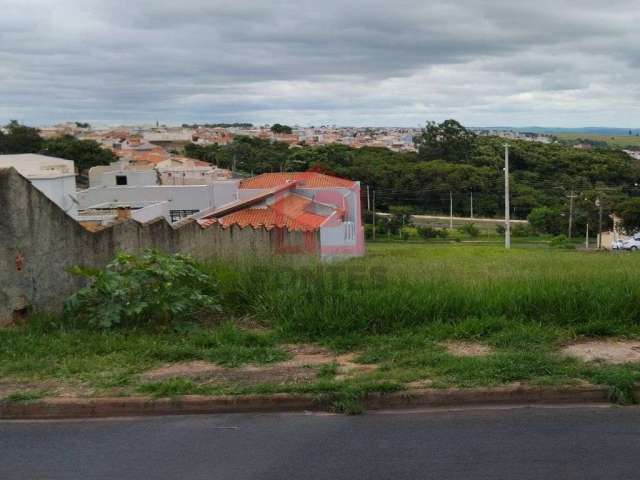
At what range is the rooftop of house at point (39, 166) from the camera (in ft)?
110

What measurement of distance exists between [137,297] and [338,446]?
3372 mm

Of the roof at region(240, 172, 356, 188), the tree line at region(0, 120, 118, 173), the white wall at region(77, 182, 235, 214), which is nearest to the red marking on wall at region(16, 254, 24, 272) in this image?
the white wall at region(77, 182, 235, 214)

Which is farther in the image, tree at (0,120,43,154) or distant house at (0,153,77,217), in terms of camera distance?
tree at (0,120,43,154)

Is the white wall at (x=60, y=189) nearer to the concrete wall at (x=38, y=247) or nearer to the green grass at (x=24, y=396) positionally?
the concrete wall at (x=38, y=247)

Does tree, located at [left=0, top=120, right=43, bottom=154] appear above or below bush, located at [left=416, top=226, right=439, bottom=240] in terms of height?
above

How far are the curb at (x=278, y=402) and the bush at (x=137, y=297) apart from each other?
1.79 meters

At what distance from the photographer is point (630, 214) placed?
194 feet

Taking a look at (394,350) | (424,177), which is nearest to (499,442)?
(394,350)

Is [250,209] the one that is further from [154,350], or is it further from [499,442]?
[499,442]

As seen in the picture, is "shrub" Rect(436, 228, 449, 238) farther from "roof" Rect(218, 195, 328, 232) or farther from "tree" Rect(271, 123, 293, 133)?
"tree" Rect(271, 123, 293, 133)

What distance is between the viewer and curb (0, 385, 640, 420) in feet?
17.4

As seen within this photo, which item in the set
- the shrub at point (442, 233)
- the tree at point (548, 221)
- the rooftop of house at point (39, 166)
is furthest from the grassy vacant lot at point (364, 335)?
the tree at point (548, 221)

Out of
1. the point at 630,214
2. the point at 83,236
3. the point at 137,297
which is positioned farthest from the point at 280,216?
the point at 630,214

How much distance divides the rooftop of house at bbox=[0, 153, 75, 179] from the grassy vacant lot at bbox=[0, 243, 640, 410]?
27.5 m
